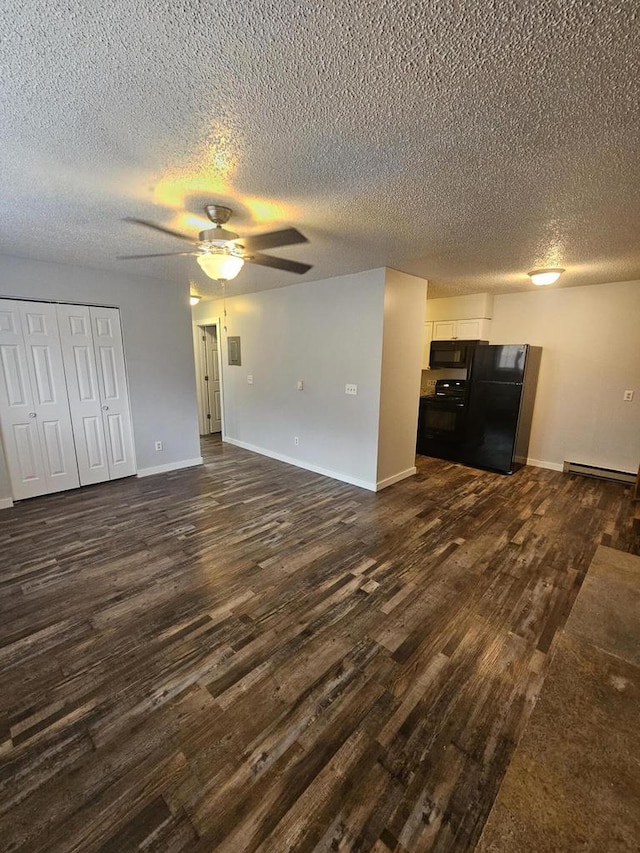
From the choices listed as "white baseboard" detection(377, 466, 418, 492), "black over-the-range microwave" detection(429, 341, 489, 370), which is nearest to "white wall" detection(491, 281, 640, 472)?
"black over-the-range microwave" detection(429, 341, 489, 370)

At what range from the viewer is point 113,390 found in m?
4.22

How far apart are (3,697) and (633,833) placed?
2.36 metres

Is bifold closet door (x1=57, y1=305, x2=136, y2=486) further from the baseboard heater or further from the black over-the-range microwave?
the baseboard heater

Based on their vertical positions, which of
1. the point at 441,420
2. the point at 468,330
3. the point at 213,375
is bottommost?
the point at 441,420

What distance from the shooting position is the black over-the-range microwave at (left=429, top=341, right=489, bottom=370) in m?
5.10

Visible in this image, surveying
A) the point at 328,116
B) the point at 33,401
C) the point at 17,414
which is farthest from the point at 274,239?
the point at 17,414

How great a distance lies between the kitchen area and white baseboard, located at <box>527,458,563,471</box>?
0.12 m

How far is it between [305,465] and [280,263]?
2.65m

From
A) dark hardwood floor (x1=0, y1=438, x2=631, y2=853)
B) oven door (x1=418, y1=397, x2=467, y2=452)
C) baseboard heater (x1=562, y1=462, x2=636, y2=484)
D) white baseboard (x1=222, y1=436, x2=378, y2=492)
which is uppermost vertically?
oven door (x1=418, y1=397, x2=467, y2=452)

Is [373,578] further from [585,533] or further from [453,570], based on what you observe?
[585,533]

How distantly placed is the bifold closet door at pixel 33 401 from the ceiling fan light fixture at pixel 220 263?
2.43 metres

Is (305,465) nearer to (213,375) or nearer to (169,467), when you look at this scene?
(169,467)

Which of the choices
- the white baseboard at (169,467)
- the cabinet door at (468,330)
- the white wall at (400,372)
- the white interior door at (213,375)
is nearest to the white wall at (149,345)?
the white baseboard at (169,467)

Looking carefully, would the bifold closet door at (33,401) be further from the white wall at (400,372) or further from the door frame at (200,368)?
the white wall at (400,372)
